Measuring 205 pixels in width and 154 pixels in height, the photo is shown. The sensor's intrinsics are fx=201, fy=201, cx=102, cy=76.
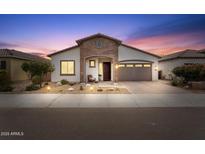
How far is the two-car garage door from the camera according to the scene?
22406mm

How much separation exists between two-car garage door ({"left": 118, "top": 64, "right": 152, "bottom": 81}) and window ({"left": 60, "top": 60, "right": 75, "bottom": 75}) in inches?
207

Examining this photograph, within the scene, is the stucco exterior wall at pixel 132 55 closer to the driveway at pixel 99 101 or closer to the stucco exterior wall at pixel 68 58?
the stucco exterior wall at pixel 68 58

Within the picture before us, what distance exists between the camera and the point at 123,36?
2055cm

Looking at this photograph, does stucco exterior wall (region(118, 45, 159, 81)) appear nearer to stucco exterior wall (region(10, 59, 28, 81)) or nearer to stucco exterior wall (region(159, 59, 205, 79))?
stucco exterior wall (region(159, 59, 205, 79))

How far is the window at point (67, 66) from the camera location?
840 inches

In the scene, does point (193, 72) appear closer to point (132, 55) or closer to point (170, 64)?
point (132, 55)

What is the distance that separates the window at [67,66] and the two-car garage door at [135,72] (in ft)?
17.3

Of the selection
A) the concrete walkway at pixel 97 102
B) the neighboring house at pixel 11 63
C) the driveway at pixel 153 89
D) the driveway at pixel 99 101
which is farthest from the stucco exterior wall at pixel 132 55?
the concrete walkway at pixel 97 102

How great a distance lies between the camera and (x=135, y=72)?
2270 cm

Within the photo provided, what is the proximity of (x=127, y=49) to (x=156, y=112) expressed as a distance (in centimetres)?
1487

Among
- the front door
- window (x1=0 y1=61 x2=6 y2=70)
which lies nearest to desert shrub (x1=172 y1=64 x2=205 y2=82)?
the front door

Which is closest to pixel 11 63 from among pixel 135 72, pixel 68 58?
pixel 68 58
